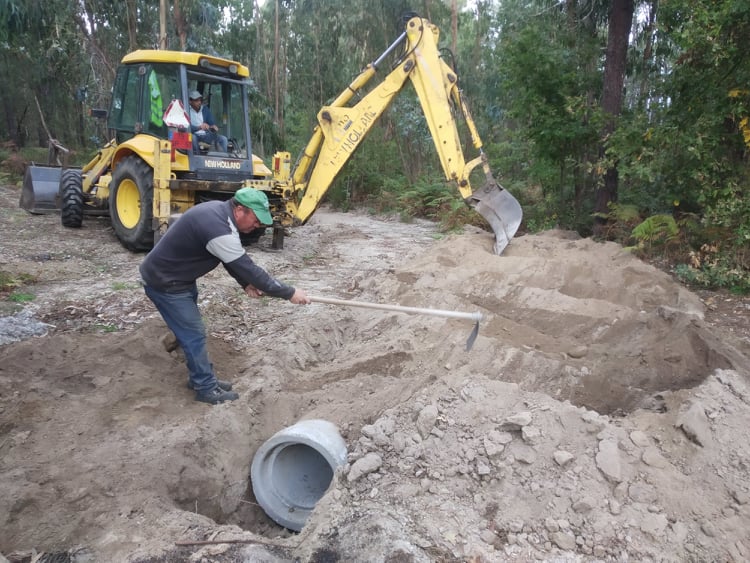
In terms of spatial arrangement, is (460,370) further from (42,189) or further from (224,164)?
(42,189)

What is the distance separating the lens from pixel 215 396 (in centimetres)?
443

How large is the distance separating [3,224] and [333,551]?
34.8ft

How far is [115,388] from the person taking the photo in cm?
441

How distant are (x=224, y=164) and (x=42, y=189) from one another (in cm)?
461

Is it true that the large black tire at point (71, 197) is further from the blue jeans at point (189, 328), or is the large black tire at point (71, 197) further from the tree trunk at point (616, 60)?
the tree trunk at point (616, 60)

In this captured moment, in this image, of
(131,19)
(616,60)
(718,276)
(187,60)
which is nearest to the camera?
(718,276)

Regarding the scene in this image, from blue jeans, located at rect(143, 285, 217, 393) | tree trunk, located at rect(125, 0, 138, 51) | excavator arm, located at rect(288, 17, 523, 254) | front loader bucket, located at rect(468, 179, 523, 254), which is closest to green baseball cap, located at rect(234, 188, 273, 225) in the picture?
blue jeans, located at rect(143, 285, 217, 393)

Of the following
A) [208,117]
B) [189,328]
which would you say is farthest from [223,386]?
[208,117]

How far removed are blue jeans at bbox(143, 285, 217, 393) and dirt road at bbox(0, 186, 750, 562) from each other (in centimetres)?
22

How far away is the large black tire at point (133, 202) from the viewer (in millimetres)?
8559

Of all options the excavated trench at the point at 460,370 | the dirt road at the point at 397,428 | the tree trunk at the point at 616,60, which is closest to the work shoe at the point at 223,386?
the dirt road at the point at 397,428

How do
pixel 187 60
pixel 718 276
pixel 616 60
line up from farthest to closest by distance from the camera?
1. pixel 616 60
2. pixel 187 60
3. pixel 718 276

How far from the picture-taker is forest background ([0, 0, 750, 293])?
320 inches

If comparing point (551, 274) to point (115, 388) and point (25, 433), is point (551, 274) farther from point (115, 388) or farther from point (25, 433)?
point (25, 433)
